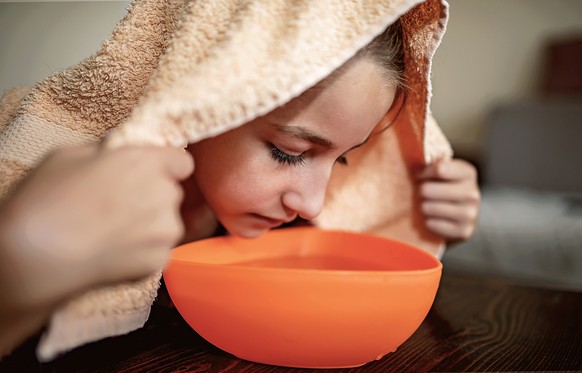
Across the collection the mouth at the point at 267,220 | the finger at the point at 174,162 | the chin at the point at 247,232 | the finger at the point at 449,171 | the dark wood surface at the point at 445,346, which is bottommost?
the dark wood surface at the point at 445,346

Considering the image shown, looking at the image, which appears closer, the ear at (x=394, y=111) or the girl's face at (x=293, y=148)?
the girl's face at (x=293, y=148)

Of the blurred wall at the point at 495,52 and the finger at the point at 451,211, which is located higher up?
the blurred wall at the point at 495,52

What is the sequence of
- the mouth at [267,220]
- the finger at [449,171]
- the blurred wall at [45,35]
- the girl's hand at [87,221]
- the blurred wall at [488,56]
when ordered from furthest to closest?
the blurred wall at [488,56] < the finger at [449,171] < the mouth at [267,220] < the blurred wall at [45,35] < the girl's hand at [87,221]

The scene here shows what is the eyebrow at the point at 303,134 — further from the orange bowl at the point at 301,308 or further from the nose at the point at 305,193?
the orange bowl at the point at 301,308

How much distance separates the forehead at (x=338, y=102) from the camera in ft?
1.74

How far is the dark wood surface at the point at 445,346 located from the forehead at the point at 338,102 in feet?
0.76

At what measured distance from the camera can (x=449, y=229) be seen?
2.65ft

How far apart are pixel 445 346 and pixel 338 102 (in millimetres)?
275

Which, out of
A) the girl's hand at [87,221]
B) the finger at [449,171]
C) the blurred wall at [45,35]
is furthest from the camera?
the finger at [449,171]

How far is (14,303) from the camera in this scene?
0.30 m

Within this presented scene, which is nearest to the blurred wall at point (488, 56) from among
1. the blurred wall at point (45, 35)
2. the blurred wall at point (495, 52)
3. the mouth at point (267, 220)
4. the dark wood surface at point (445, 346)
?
the blurred wall at point (495, 52)

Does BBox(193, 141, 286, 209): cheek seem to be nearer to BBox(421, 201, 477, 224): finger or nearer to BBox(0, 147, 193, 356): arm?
BBox(0, 147, 193, 356): arm

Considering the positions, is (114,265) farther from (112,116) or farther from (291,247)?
(291,247)

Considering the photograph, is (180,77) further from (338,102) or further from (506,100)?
(506,100)
